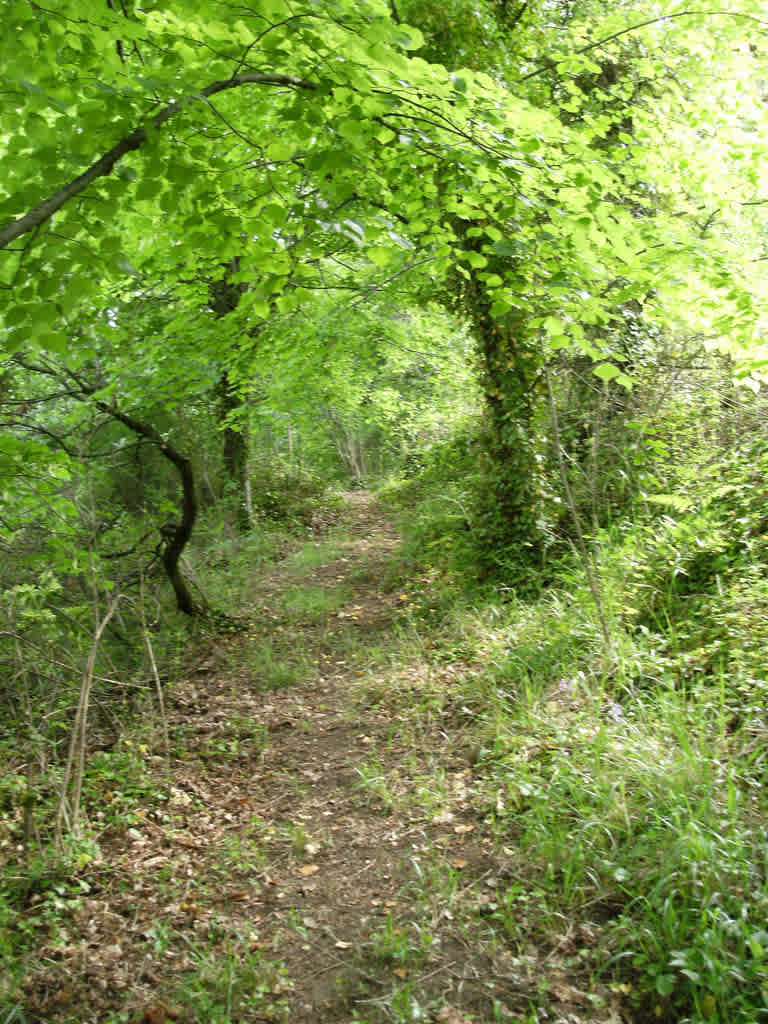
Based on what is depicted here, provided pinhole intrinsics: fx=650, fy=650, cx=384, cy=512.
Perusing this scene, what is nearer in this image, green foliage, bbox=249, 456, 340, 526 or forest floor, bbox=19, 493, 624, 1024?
forest floor, bbox=19, 493, 624, 1024

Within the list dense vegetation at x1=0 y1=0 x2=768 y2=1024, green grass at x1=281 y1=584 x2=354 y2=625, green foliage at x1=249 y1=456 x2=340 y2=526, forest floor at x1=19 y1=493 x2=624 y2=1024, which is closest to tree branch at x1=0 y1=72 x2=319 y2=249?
dense vegetation at x1=0 y1=0 x2=768 y2=1024

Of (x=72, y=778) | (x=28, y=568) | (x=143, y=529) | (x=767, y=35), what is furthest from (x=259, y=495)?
(x=767, y=35)

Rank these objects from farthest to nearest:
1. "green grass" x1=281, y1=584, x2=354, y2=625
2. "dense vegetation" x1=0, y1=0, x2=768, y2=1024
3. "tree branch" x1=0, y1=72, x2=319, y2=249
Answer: "green grass" x1=281, y1=584, x2=354, y2=625 → "dense vegetation" x1=0, y1=0, x2=768, y2=1024 → "tree branch" x1=0, y1=72, x2=319, y2=249

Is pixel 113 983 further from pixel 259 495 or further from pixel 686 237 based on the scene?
pixel 259 495

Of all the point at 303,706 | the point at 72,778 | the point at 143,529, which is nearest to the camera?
the point at 72,778

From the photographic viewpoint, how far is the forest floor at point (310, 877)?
2.82 metres

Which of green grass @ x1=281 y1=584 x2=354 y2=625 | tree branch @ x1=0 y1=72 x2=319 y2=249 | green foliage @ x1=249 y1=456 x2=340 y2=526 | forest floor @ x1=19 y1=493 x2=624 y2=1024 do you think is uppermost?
tree branch @ x1=0 y1=72 x2=319 y2=249

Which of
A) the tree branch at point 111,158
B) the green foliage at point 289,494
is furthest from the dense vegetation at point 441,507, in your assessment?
the green foliage at point 289,494

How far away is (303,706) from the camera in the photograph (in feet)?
19.7

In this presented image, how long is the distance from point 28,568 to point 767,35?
886cm

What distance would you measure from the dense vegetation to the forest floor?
0.09ft

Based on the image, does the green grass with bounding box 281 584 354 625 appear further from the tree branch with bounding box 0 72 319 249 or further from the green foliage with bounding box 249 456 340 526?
the tree branch with bounding box 0 72 319 249

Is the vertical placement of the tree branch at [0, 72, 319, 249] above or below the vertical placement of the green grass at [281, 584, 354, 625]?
above

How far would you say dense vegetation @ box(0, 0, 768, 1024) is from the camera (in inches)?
108
